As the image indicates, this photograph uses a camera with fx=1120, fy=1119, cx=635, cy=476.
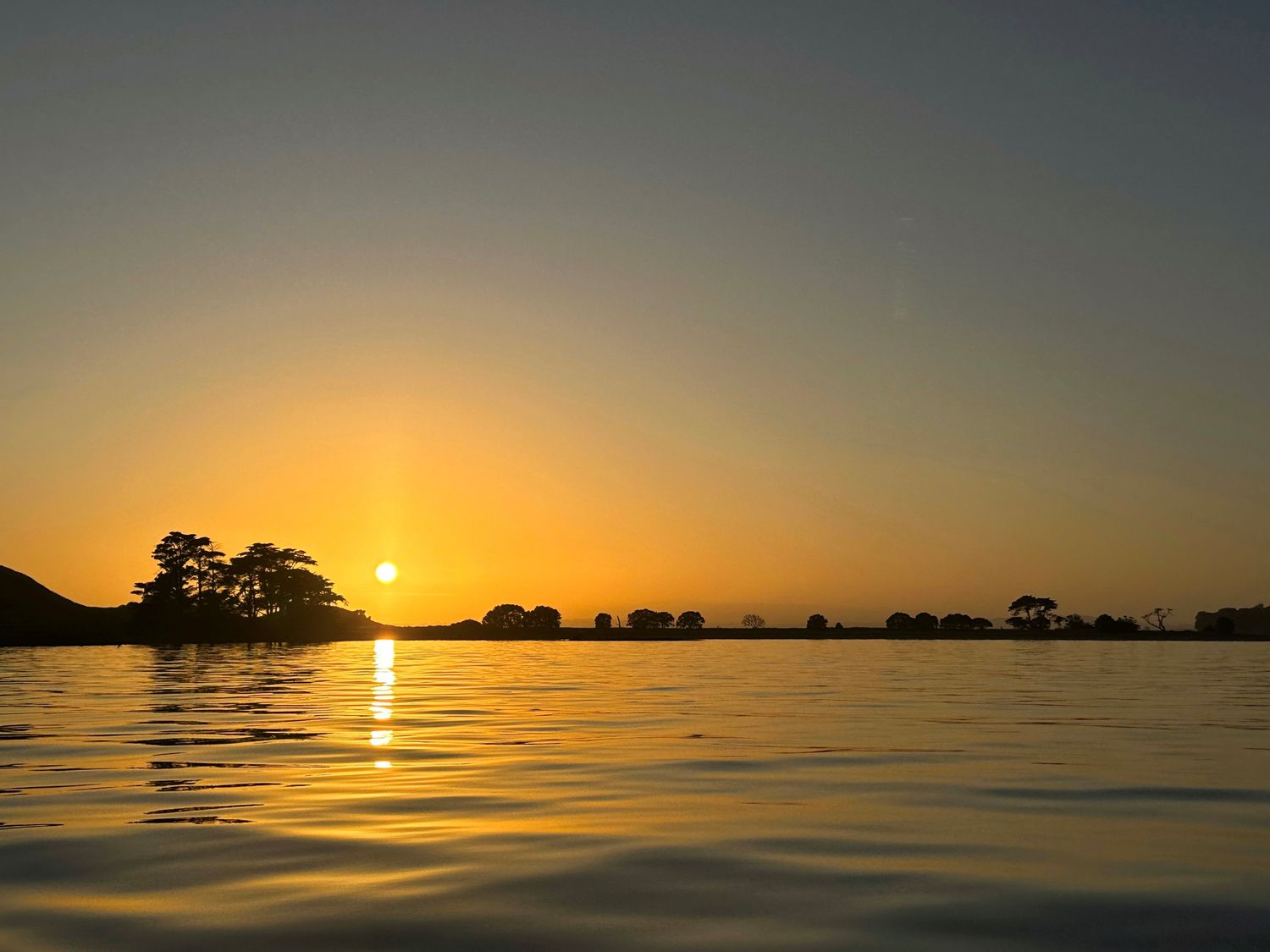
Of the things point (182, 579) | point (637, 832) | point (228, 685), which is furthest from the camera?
point (182, 579)

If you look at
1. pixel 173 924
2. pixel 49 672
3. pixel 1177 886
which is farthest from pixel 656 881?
pixel 49 672

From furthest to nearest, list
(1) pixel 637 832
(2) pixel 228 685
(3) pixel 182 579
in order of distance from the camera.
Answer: (3) pixel 182 579 → (2) pixel 228 685 → (1) pixel 637 832

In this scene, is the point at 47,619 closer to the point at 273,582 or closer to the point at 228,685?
the point at 273,582

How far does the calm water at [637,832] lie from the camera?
789 cm

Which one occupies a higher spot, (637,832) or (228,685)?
(228,685)

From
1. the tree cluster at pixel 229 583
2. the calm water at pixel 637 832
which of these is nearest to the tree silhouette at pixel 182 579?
the tree cluster at pixel 229 583

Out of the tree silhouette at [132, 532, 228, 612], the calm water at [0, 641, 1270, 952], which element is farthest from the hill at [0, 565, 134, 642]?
the calm water at [0, 641, 1270, 952]

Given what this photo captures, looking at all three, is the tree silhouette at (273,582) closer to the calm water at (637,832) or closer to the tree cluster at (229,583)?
the tree cluster at (229,583)

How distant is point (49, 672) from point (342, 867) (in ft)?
177

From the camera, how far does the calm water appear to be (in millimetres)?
7891

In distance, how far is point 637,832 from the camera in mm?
11664

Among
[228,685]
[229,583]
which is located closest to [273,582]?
[229,583]

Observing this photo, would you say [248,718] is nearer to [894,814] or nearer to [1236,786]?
[894,814]

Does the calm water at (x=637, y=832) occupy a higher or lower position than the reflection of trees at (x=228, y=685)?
lower
